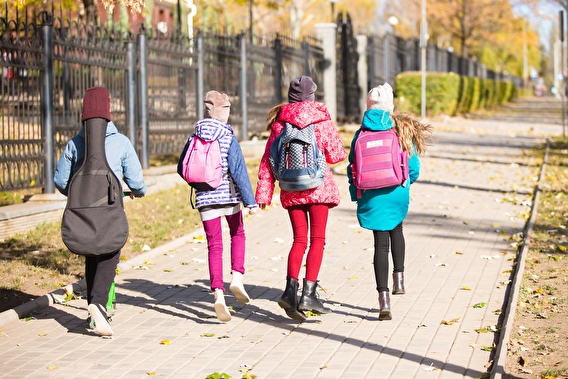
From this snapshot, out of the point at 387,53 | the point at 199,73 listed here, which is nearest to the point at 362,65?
the point at 387,53

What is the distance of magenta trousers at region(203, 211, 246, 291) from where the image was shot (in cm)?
664

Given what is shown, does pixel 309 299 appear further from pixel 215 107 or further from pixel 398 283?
pixel 215 107

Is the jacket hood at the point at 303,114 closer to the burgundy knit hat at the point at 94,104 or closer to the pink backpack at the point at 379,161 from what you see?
the pink backpack at the point at 379,161

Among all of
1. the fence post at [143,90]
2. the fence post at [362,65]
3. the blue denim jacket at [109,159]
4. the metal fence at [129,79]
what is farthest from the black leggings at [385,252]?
the fence post at [362,65]

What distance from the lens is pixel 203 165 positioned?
648 centimetres

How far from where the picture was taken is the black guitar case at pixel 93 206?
6039 millimetres

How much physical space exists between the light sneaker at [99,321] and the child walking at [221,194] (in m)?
0.82

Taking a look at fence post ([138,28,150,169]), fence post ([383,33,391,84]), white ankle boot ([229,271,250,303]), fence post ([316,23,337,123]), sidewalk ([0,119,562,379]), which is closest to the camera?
sidewalk ([0,119,562,379])

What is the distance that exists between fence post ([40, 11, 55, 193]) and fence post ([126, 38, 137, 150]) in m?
2.55

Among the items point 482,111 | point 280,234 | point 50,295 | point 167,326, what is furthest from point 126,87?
point 482,111

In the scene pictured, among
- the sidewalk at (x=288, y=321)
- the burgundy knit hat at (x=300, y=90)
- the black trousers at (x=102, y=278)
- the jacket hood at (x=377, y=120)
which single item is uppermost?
the burgundy knit hat at (x=300, y=90)

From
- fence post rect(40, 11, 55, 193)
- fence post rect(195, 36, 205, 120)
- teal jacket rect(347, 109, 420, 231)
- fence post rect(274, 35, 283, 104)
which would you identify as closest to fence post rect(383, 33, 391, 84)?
fence post rect(274, 35, 283, 104)

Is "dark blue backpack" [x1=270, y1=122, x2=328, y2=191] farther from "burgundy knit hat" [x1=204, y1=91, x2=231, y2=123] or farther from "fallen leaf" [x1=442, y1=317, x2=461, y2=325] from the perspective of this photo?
"fallen leaf" [x1=442, y1=317, x2=461, y2=325]

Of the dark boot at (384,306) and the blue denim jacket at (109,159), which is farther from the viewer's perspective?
the dark boot at (384,306)
